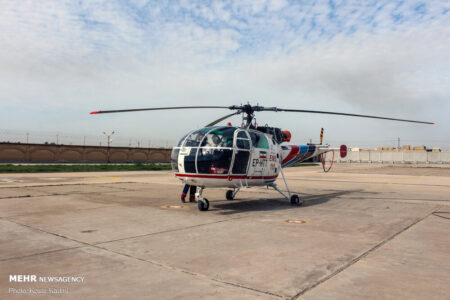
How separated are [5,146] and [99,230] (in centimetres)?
5386

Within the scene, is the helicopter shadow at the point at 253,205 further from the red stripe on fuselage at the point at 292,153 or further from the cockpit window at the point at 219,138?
the cockpit window at the point at 219,138

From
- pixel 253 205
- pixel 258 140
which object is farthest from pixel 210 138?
pixel 253 205

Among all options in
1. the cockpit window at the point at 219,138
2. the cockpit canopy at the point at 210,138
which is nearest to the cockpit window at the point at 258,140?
the cockpit canopy at the point at 210,138

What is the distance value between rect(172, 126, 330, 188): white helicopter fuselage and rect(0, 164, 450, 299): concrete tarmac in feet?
3.53

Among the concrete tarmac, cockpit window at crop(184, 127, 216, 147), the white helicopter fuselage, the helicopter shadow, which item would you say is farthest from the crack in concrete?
cockpit window at crop(184, 127, 216, 147)

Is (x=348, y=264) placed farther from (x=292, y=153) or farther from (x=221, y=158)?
(x=292, y=153)

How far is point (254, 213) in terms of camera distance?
10250 millimetres

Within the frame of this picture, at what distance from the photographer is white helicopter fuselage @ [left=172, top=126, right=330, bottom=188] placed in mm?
9984

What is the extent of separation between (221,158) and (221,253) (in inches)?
178

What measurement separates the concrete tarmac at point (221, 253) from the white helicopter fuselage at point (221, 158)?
1.07m

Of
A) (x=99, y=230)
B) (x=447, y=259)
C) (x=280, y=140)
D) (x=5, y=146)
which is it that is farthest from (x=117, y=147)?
(x=447, y=259)

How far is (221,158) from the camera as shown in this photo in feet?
32.8

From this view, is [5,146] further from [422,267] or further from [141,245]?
[422,267]

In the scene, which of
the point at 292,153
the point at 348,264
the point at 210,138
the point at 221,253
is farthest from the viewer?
the point at 292,153
